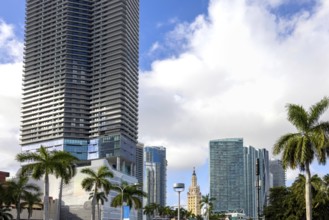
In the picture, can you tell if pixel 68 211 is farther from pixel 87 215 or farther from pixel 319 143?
pixel 319 143

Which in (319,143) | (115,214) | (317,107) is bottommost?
(115,214)

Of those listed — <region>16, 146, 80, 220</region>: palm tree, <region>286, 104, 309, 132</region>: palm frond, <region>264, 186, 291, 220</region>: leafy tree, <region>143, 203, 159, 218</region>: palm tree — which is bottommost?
<region>143, 203, 159, 218</region>: palm tree

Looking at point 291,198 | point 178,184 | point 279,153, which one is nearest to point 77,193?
point 291,198

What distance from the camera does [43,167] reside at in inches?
2030

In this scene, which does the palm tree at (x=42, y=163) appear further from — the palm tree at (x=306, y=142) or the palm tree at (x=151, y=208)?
the palm tree at (x=151, y=208)

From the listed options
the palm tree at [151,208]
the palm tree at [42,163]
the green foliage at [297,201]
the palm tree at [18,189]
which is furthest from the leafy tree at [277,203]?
the palm tree at [151,208]

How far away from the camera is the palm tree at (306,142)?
32.1 metres

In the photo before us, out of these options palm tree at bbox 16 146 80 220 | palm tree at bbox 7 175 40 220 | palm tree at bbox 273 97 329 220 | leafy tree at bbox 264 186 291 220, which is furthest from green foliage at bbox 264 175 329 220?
palm tree at bbox 7 175 40 220

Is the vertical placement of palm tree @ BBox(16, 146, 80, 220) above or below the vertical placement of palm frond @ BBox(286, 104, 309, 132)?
below

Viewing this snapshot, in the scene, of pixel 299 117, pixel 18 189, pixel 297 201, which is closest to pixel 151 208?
pixel 18 189

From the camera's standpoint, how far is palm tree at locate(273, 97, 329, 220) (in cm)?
3209

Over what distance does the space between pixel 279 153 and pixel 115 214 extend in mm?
142203

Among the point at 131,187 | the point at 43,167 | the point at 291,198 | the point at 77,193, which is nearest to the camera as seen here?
the point at 43,167

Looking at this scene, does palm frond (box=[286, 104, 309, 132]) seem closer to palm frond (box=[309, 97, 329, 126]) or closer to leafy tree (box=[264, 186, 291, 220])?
palm frond (box=[309, 97, 329, 126])
